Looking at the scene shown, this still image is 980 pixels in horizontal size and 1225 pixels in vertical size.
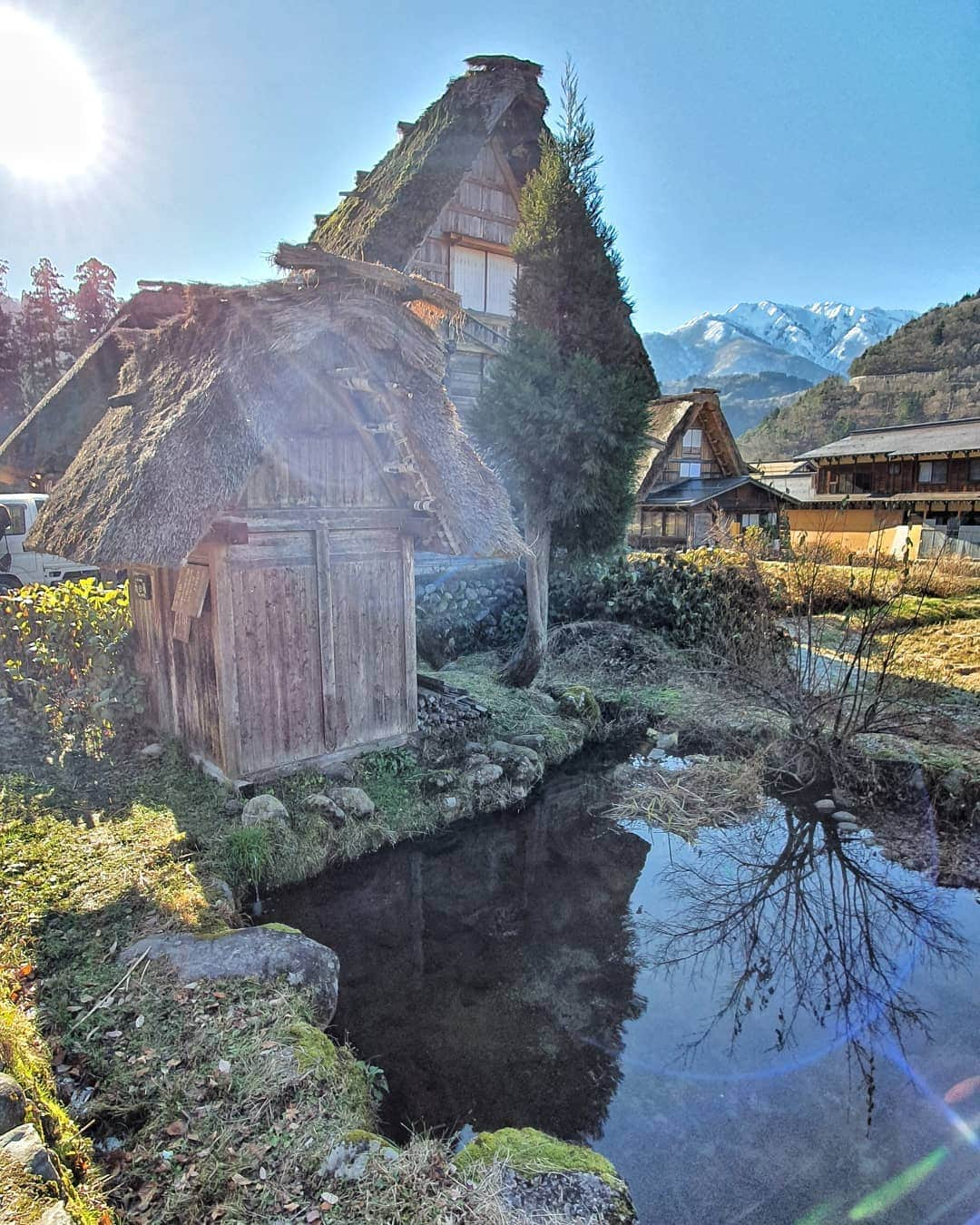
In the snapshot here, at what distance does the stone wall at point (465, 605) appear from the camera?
12.3m

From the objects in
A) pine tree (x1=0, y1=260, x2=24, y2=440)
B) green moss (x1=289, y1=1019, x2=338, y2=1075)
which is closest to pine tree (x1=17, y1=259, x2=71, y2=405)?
pine tree (x1=0, y1=260, x2=24, y2=440)

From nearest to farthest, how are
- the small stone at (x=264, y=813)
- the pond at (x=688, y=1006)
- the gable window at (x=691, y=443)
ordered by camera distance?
the pond at (x=688, y=1006) < the small stone at (x=264, y=813) < the gable window at (x=691, y=443)

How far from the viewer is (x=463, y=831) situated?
7000mm

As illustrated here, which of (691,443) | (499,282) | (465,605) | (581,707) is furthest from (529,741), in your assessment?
(691,443)

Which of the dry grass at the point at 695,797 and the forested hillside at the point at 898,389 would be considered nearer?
the dry grass at the point at 695,797

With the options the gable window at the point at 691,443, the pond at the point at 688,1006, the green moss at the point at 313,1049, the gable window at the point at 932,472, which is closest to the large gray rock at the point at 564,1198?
the pond at the point at 688,1006

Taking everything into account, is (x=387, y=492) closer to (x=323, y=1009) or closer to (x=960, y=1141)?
(x=323, y=1009)

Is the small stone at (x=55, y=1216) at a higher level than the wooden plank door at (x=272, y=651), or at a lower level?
lower

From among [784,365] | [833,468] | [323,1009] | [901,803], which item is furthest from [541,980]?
[784,365]

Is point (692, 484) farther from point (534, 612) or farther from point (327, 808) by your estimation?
point (327, 808)

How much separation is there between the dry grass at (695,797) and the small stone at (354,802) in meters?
2.78

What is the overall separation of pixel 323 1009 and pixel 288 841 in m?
1.88

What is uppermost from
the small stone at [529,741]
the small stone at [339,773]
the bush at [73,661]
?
the bush at [73,661]

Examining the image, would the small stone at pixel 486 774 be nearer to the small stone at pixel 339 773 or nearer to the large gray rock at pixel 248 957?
the small stone at pixel 339 773
